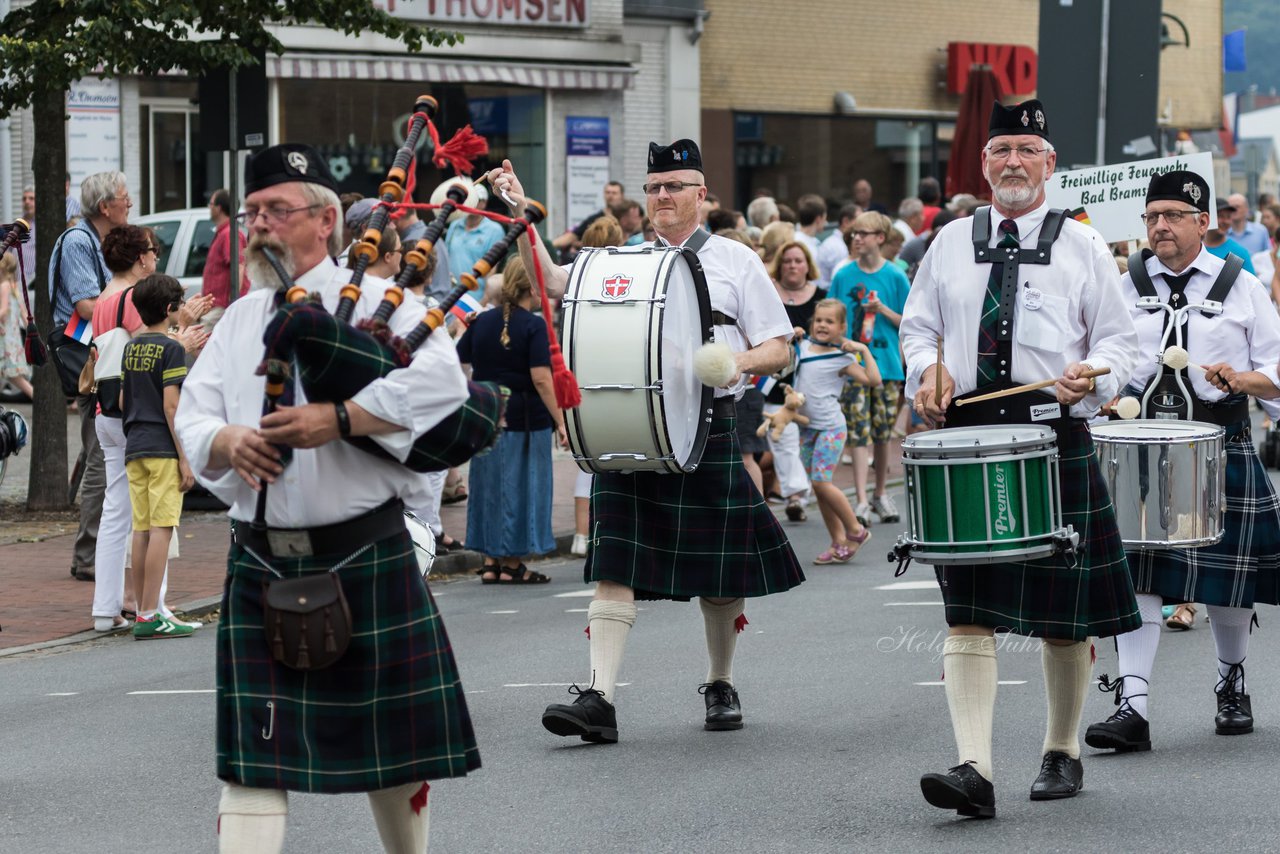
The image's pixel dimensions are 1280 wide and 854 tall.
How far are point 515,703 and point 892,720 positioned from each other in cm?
139

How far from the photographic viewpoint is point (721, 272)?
687cm

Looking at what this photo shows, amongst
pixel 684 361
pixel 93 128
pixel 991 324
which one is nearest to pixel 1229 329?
pixel 991 324

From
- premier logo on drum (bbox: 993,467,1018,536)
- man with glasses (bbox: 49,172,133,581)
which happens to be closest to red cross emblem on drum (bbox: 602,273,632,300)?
premier logo on drum (bbox: 993,467,1018,536)

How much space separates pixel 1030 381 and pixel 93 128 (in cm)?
1656

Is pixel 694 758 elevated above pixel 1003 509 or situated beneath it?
situated beneath

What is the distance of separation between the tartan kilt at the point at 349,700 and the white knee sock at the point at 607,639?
2292mm

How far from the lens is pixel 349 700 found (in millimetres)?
4258

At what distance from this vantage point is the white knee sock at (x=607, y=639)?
261 inches

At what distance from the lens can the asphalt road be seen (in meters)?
5.54

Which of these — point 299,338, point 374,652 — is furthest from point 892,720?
point 299,338

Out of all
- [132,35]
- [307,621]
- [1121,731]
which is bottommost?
[1121,731]

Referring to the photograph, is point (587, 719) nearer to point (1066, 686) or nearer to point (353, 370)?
point (1066, 686)

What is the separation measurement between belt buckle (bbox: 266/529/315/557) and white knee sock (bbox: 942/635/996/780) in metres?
2.02

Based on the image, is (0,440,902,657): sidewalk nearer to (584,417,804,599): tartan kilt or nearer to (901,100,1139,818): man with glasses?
(584,417,804,599): tartan kilt
